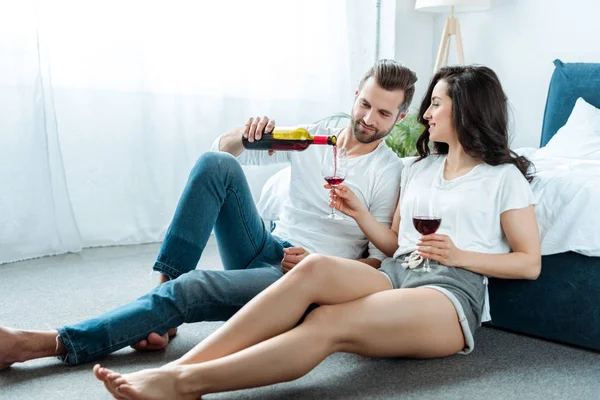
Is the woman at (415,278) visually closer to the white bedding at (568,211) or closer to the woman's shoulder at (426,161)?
the woman's shoulder at (426,161)

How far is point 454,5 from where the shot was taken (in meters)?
4.49

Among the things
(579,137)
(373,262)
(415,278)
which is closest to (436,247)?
(415,278)

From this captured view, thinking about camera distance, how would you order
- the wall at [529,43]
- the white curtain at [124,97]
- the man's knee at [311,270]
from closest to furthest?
the man's knee at [311,270], the white curtain at [124,97], the wall at [529,43]

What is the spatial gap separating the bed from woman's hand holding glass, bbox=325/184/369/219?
52 centimetres

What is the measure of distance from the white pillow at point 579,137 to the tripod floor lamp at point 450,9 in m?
1.05

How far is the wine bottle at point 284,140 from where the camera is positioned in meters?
2.42

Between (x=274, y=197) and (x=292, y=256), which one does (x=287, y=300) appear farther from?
(x=274, y=197)

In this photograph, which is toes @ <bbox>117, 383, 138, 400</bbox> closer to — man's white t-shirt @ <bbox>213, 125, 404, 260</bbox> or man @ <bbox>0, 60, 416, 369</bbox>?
man @ <bbox>0, 60, 416, 369</bbox>

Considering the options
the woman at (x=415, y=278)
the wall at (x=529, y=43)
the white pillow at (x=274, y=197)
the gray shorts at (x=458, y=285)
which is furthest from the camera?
the wall at (x=529, y=43)

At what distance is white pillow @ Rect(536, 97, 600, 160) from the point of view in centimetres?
338

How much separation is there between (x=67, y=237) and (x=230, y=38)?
4.92 ft

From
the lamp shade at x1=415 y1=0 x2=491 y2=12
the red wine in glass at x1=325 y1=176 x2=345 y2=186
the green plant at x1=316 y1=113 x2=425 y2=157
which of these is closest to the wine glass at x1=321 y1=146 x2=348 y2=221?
the red wine in glass at x1=325 y1=176 x2=345 y2=186

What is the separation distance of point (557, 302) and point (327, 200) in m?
0.80

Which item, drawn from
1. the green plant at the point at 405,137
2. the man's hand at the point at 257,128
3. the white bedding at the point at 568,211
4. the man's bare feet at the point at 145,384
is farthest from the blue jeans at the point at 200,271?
the green plant at the point at 405,137
